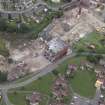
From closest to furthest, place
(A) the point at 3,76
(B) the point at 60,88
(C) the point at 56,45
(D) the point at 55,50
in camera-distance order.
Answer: (A) the point at 3,76
(B) the point at 60,88
(D) the point at 55,50
(C) the point at 56,45

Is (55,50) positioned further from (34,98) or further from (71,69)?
(34,98)

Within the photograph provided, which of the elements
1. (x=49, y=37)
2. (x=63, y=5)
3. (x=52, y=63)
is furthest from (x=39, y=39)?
(x=63, y=5)

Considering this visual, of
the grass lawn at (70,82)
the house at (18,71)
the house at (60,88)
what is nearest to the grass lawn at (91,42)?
the grass lawn at (70,82)

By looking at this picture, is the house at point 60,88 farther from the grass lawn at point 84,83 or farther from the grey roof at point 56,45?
the grey roof at point 56,45

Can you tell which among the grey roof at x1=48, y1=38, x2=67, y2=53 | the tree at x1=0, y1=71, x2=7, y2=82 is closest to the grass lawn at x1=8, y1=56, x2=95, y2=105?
the tree at x1=0, y1=71, x2=7, y2=82

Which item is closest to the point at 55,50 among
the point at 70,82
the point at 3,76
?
the point at 70,82

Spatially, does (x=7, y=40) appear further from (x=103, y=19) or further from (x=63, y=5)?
(x=103, y=19)
